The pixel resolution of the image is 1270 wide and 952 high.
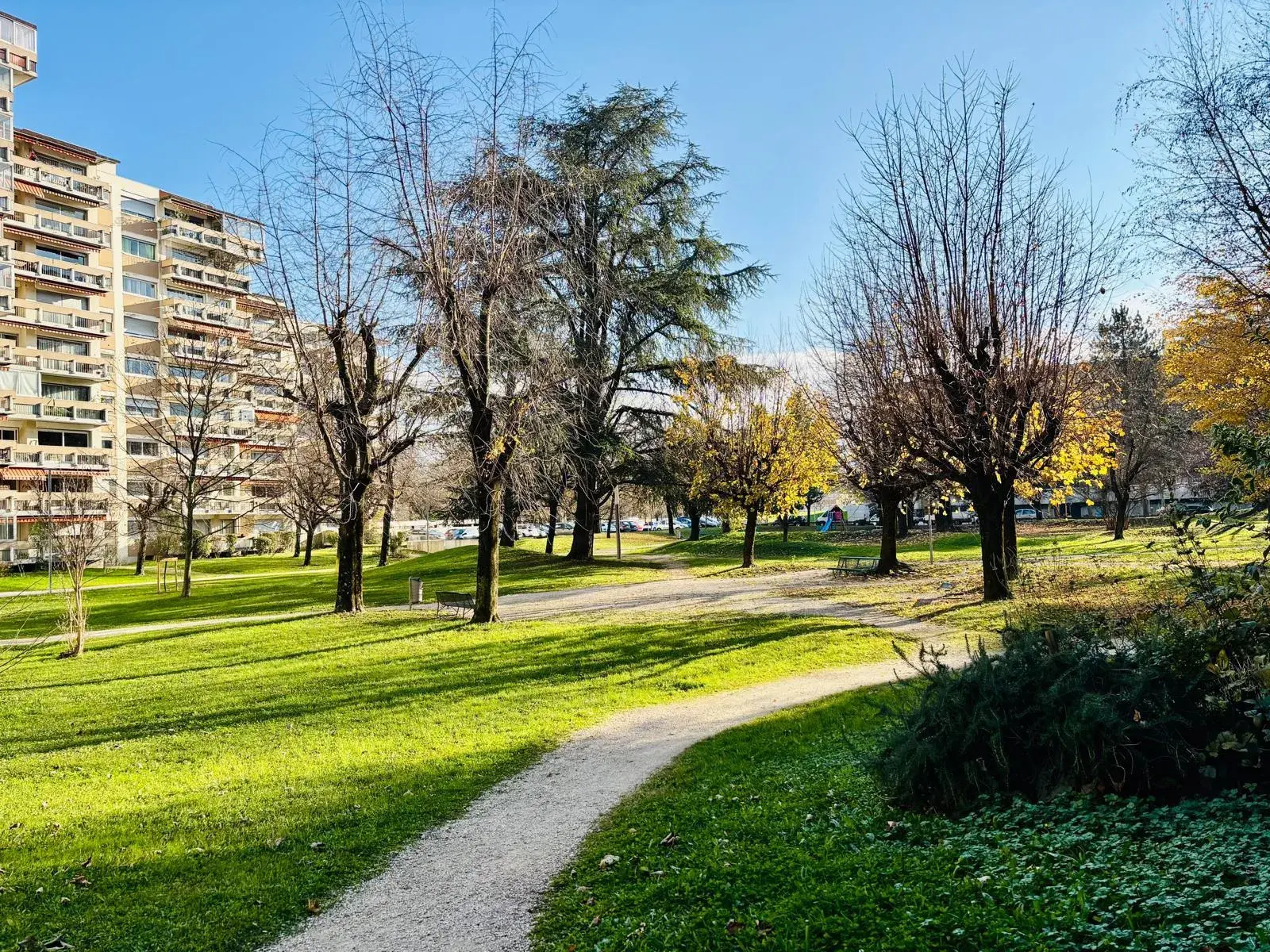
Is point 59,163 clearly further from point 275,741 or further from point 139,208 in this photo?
point 275,741

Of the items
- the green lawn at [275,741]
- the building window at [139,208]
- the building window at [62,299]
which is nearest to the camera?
the green lawn at [275,741]

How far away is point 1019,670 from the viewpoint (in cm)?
552

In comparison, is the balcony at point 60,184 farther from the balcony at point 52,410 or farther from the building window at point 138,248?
the balcony at point 52,410

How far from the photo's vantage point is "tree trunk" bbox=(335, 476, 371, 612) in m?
18.9

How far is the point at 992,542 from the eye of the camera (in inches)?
695

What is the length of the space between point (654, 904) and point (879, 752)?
2.11m

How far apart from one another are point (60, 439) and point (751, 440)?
161 feet

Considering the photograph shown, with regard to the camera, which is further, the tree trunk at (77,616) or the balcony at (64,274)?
the balcony at (64,274)

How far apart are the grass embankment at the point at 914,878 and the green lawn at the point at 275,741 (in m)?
2.20

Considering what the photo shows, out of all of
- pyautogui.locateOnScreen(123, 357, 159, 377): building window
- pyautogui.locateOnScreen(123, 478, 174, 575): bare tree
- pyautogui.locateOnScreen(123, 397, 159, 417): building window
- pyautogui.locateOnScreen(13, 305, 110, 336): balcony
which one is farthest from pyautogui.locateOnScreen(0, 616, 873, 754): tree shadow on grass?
pyautogui.locateOnScreen(123, 357, 159, 377): building window

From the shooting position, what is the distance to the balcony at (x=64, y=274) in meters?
50.8

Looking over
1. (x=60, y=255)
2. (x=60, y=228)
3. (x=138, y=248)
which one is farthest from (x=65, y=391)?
(x=138, y=248)

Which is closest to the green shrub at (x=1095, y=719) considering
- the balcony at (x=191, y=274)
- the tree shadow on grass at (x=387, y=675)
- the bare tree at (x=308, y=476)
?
the tree shadow on grass at (x=387, y=675)

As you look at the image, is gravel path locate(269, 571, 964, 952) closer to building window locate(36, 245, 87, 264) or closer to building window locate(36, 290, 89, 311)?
building window locate(36, 290, 89, 311)
